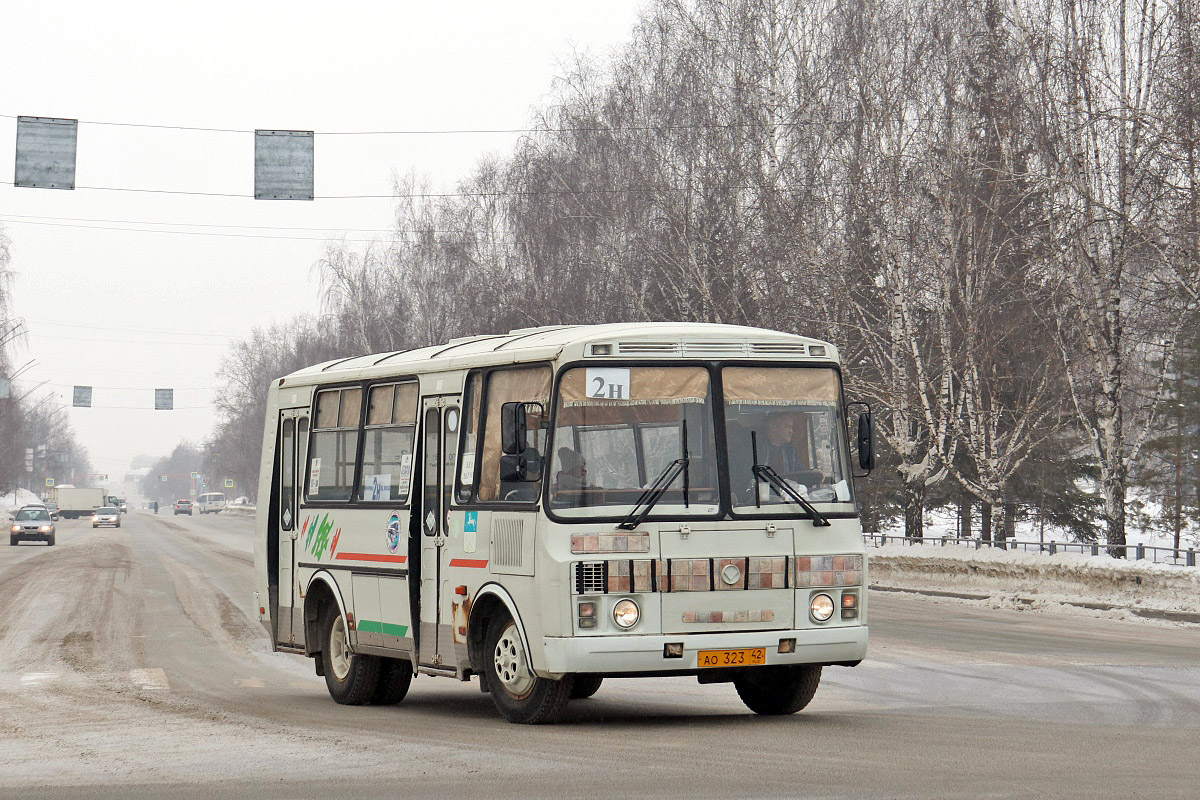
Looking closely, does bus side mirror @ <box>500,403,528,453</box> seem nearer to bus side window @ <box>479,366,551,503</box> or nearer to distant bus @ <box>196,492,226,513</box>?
bus side window @ <box>479,366,551,503</box>

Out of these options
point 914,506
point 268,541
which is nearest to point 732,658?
point 268,541

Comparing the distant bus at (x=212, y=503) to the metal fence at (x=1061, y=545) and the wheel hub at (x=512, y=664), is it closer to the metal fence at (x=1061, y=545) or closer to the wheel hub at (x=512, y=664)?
the metal fence at (x=1061, y=545)

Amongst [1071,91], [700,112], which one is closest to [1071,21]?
[1071,91]

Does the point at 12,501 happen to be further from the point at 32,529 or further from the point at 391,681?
the point at 391,681

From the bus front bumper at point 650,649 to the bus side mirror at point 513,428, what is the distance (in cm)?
123

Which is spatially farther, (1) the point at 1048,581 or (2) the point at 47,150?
(1) the point at 1048,581

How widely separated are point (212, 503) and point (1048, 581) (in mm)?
140855

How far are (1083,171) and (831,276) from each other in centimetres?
639


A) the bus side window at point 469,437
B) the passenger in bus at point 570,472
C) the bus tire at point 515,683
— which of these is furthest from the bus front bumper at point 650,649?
the bus side window at point 469,437

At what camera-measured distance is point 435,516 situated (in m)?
12.2

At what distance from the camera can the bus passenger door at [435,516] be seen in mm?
12070

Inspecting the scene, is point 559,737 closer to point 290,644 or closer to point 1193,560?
point 290,644

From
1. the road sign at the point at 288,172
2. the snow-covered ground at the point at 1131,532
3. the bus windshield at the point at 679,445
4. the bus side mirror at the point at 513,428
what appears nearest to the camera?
the bus side mirror at the point at 513,428

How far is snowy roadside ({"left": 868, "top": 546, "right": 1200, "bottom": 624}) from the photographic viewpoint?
2455 cm
